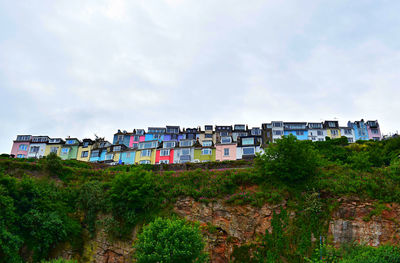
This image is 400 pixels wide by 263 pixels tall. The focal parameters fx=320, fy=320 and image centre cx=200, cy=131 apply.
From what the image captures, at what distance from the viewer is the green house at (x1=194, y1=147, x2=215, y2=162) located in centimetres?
6372

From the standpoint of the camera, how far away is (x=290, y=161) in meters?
31.7

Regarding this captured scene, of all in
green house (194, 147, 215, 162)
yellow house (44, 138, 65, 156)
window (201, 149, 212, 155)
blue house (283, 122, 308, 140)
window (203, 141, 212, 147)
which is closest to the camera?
green house (194, 147, 215, 162)

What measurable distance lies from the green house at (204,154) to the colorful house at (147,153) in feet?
28.9

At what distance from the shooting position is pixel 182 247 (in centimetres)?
2392

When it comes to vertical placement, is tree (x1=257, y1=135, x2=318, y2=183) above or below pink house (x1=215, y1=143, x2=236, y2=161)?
below

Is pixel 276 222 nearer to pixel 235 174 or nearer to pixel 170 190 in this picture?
pixel 235 174

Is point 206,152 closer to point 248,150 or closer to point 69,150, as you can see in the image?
point 248,150

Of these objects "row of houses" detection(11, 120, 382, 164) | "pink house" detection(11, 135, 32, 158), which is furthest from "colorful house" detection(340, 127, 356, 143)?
"pink house" detection(11, 135, 32, 158)

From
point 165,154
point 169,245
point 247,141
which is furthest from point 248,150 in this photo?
point 169,245

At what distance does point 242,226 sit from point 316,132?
46949 mm

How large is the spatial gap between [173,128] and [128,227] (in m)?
47.1

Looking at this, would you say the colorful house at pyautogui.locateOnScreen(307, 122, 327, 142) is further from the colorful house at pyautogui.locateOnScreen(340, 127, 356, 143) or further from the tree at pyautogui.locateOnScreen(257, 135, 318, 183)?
the tree at pyautogui.locateOnScreen(257, 135, 318, 183)

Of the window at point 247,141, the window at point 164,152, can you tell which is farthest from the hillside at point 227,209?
the window at point 247,141

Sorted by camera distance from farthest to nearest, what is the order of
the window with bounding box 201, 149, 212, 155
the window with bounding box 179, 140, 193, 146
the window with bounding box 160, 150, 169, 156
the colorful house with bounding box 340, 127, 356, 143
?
the colorful house with bounding box 340, 127, 356, 143, the window with bounding box 179, 140, 193, 146, the window with bounding box 160, 150, 169, 156, the window with bounding box 201, 149, 212, 155
